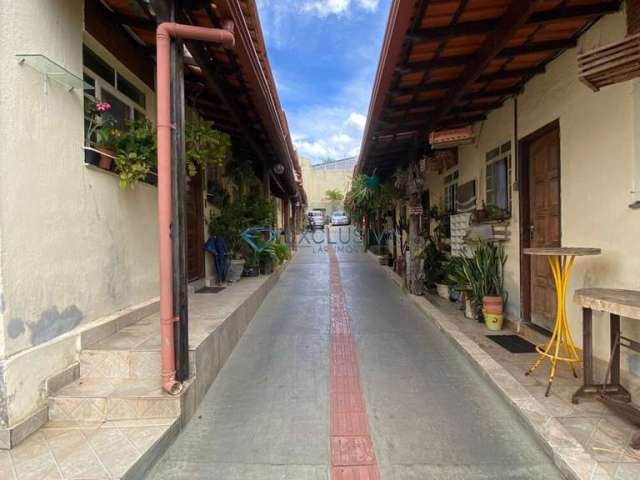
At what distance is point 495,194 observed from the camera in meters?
5.16

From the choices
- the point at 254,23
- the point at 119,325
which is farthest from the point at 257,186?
the point at 119,325

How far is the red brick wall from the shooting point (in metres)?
2.61

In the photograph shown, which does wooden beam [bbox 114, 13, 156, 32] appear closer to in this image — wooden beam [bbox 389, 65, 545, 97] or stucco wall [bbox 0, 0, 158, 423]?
stucco wall [bbox 0, 0, 158, 423]

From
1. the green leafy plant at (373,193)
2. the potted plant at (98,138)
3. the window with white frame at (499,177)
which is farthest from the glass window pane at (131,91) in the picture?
the green leafy plant at (373,193)

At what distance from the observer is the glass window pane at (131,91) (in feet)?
12.3

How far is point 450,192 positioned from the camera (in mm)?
7098

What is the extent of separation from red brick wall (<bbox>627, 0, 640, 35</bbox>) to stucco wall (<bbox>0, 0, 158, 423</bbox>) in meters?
3.97

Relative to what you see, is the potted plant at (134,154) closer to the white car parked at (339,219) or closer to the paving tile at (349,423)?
the paving tile at (349,423)

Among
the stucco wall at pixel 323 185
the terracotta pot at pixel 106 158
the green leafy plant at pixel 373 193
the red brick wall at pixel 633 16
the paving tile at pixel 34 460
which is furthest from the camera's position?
the stucco wall at pixel 323 185

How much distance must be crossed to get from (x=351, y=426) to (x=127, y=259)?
249 cm

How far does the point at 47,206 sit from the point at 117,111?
1553 mm

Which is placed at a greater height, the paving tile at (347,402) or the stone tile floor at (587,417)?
the stone tile floor at (587,417)

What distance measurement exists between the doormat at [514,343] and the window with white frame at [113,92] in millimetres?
4379

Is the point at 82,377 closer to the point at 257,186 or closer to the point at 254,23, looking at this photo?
the point at 254,23
